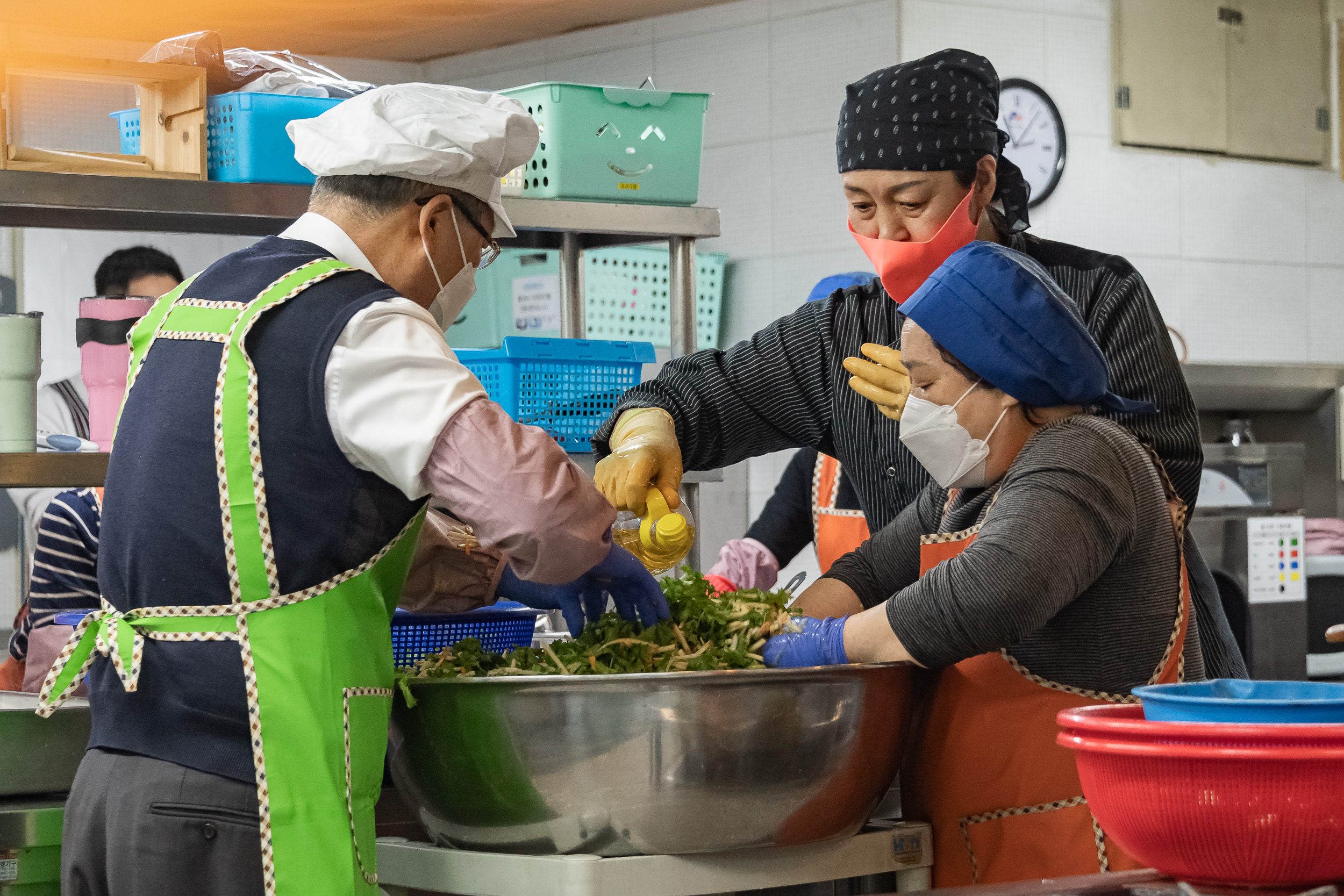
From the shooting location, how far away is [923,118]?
233 centimetres

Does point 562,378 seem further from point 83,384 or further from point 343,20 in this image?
point 343,20

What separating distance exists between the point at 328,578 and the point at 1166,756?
35.3 inches

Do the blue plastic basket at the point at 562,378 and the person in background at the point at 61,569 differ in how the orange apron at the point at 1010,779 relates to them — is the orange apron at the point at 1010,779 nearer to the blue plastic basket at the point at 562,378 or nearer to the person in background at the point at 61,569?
the blue plastic basket at the point at 562,378

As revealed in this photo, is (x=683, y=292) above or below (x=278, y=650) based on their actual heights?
above

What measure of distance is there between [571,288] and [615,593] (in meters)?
1.38

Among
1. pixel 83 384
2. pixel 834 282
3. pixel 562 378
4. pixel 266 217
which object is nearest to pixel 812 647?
pixel 562 378

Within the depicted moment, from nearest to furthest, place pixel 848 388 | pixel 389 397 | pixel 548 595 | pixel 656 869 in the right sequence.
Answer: pixel 389 397
pixel 656 869
pixel 548 595
pixel 848 388

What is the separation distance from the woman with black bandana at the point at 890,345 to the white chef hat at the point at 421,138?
1.73 ft

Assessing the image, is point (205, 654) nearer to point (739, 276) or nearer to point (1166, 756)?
point (1166, 756)

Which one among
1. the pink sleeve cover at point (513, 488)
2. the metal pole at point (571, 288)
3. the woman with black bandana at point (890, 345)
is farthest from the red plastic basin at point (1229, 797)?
the metal pole at point (571, 288)

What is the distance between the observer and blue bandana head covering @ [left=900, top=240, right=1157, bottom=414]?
1887mm

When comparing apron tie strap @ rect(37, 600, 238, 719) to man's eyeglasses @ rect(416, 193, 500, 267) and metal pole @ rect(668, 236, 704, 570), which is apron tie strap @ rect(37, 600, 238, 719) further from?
metal pole @ rect(668, 236, 704, 570)

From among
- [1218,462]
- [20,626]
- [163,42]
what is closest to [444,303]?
[163,42]

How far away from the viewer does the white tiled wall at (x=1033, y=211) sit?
5047mm
